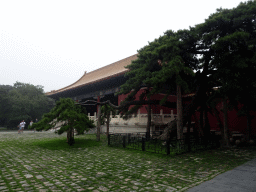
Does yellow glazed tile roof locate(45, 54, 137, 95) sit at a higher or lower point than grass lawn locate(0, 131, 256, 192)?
higher

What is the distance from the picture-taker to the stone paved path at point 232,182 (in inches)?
129

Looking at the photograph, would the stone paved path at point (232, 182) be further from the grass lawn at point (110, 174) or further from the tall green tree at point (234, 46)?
the tall green tree at point (234, 46)

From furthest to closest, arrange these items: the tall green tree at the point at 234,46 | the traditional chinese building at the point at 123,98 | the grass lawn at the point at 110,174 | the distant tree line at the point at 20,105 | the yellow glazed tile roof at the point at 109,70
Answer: the distant tree line at the point at 20,105, the yellow glazed tile roof at the point at 109,70, the traditional chinese building at the point at 123,98, the tall green tree at the point at 234,46, the grass lawn at the point at 110,174

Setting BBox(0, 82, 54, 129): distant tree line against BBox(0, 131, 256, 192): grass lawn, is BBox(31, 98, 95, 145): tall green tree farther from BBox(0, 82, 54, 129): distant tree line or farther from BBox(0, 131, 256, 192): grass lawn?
BBox(0, 82, 54, 129): distant tree line

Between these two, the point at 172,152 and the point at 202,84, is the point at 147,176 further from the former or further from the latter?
the point at 202,84

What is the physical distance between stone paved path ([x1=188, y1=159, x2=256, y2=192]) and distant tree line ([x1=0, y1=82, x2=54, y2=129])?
77.7 feet

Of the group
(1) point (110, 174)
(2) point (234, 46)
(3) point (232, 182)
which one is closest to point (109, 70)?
(2) point (234, 46)

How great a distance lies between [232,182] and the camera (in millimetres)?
3635

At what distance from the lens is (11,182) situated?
11.7 feet

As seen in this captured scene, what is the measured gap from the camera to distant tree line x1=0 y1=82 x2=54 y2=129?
74.7ft

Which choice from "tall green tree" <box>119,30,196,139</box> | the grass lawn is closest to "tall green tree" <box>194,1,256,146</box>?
"tall green tree" <box>119,30,196,139</box>

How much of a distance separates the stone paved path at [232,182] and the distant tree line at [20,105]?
23672 millimetres

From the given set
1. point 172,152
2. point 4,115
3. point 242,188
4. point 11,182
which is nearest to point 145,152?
point 172,152

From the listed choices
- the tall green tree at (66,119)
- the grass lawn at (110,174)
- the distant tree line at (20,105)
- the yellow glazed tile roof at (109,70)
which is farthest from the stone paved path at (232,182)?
the distant tree line at (20,105)
